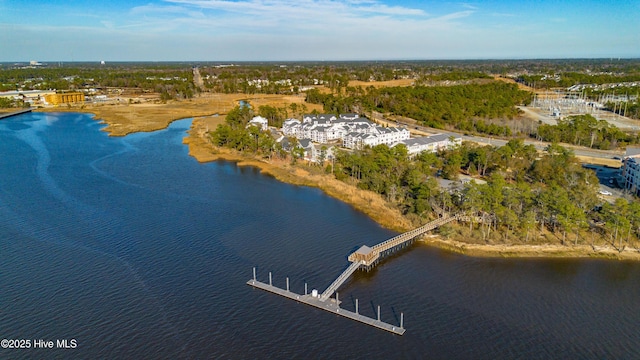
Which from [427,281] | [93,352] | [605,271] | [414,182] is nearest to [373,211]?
[414,182]

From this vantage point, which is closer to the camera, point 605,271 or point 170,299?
point 170,299

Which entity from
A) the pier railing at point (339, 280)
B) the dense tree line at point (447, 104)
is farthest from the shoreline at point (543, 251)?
the dense tree line at point (447, 104)

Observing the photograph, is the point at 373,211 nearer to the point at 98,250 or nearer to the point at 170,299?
the point at 170,299

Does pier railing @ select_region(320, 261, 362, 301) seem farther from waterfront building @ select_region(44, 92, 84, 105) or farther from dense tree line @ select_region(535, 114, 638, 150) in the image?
waterfront building @ select_region(44, 92, 84, 105)

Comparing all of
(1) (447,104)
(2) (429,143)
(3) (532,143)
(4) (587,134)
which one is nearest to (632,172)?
(3) (532,143)

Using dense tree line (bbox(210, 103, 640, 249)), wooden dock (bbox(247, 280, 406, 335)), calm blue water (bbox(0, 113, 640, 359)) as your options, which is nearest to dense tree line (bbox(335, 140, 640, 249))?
dense tree line (bbox(210, 103, 640, 249))

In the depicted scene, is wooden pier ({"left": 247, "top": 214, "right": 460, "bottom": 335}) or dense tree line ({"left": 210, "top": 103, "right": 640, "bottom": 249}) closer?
wooden pier ({"left": 247, "top": 214, "right": 460, "bottom": 335})
